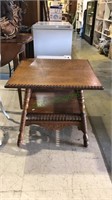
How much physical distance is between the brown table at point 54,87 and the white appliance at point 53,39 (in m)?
0.64

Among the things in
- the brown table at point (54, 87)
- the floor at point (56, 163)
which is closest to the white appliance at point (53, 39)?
the brown table at point (54, 87)

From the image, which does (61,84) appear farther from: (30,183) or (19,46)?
(19,46)

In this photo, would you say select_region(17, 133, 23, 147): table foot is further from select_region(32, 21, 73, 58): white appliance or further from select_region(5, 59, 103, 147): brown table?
select_region(32, 21, 73, 58): white appliance

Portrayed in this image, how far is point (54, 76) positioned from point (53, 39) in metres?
1.14

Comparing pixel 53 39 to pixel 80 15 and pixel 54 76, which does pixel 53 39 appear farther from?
pixel 80 15

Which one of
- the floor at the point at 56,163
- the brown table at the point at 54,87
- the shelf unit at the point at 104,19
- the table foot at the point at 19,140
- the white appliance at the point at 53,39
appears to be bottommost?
the floor at the point at 56,163

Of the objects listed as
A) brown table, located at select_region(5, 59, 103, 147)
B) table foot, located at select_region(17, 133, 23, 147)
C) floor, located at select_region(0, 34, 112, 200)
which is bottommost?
floor, located at select_region(0, 34, 112, 200)

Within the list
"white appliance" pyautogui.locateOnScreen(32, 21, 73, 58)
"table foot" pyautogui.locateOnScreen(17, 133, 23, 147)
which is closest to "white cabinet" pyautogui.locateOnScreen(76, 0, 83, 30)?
"white appliance" pyautogui.locateOnScreen(32, 21, 73, 58)

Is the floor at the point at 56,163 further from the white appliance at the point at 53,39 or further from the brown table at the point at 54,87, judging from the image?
the white appliance at the point at 53,39

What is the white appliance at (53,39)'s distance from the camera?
8.13ft

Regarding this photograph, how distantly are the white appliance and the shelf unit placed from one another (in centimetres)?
305

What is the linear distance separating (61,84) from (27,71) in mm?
407

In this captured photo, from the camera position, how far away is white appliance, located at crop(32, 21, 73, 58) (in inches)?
97.5

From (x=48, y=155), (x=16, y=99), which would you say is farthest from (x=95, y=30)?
(x=48, y=155)
